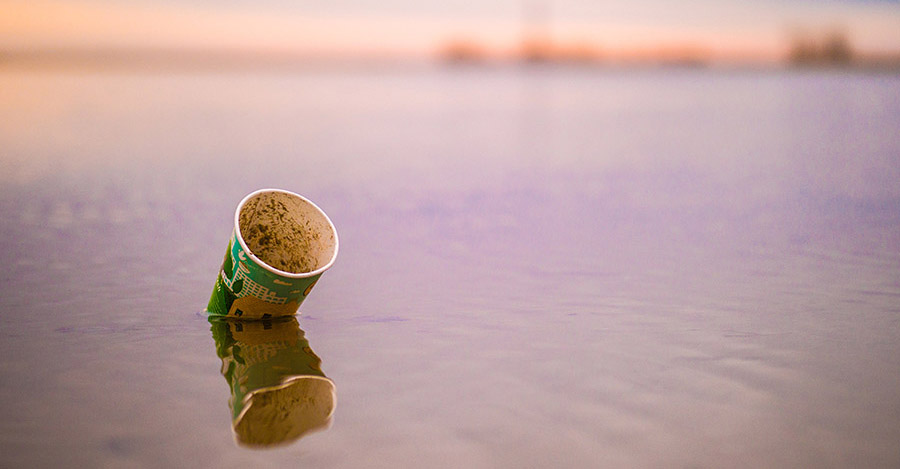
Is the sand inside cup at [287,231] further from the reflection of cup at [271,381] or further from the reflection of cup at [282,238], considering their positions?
the reflection of cup at [271,381]

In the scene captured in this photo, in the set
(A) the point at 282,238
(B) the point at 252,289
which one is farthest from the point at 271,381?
(A) the point at 282,238

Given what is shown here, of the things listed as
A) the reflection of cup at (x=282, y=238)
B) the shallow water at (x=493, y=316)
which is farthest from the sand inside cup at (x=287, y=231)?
the shallow water at (x=493, y=316)

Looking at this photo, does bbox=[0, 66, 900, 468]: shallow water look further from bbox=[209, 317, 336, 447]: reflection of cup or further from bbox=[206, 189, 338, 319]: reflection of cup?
bbox=[206, 189, 338, 319]: reflection of cup

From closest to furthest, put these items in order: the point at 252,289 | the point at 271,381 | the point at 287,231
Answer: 1. the point at 271,381
2. the point at 252,289
3. the point at 287,231

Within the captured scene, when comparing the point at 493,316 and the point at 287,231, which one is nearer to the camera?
the point at 493,316

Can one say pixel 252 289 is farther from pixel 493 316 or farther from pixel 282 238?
pixel 493 316

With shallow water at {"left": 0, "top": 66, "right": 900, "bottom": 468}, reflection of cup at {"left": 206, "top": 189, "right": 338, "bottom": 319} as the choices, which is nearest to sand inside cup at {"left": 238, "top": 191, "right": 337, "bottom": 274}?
reflection of cup at {"left": 206, "top": 189, "right": 338, "bottom": 319}

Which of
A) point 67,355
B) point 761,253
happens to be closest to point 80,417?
point 67,355
